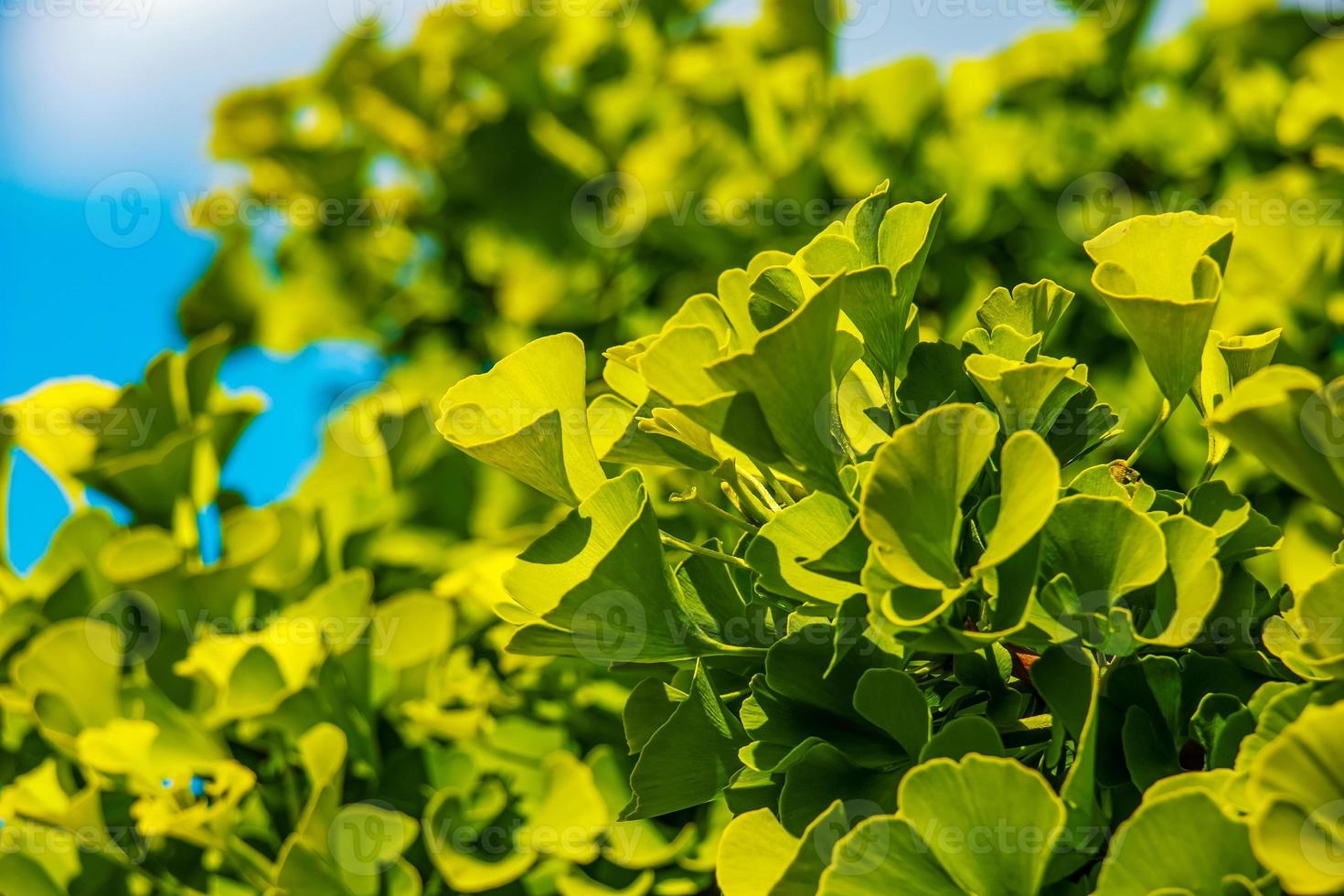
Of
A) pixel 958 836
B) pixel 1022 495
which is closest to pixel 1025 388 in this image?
pixel 1022 495

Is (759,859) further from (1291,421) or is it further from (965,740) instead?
(1291,421)

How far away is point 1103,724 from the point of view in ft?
1.59

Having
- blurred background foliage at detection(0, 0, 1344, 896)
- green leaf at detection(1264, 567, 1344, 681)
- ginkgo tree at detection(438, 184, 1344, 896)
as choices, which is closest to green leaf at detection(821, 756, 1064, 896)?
ginkgo tree at detection(438, 184, 1344, 896)

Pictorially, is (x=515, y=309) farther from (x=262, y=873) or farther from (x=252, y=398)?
(x=262, y=873)

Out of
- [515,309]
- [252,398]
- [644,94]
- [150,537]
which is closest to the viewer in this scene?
[150,537]

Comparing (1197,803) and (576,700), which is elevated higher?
(1197,803)

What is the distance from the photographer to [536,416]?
1.77ft

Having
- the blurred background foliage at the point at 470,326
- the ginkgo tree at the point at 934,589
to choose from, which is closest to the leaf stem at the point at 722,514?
the ginkgo tree at the point at 934,589

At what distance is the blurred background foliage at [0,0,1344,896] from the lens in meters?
0.93

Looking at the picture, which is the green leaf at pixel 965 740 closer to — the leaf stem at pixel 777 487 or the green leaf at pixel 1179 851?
the green leaf at pixel 1179 851

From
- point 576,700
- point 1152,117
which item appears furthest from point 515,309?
point 1152,117

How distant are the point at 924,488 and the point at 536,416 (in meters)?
0.19

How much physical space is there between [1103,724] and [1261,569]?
0.67 m

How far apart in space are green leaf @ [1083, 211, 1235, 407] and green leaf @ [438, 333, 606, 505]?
0.79 feet
